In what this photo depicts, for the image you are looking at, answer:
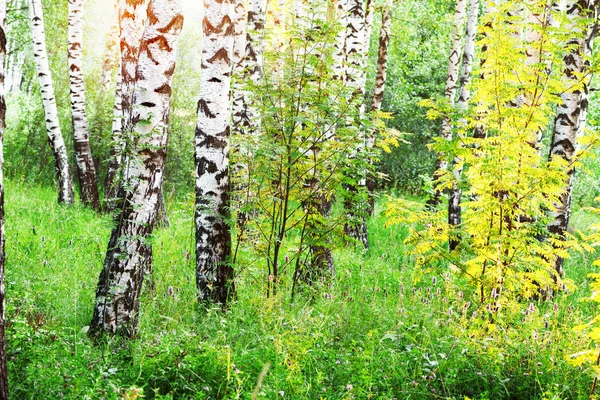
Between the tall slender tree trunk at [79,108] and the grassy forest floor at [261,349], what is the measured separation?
4.78 m

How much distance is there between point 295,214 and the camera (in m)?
6.17

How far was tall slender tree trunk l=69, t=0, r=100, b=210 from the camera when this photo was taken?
11102 mm

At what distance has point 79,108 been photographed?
37.0 ft

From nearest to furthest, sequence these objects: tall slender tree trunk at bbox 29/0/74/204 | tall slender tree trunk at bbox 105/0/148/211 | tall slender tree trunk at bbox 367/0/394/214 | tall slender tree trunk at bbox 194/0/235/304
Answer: tall slender tree trunk at bbox 105/0/148/211
tall slender tree trunk at bbox 194/0/235/304
tall slender tree trunk at bbox 29/0/74/204
tall slender tree trunk at bbox 367/0/394/214

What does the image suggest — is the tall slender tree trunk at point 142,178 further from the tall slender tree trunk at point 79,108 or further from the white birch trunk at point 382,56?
the white birch trunk at point 382,56

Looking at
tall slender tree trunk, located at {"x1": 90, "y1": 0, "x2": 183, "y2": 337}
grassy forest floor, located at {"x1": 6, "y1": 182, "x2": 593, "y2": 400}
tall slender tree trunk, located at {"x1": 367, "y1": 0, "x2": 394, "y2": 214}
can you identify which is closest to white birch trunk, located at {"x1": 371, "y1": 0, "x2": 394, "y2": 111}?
tall slender tree trunk, located at {"x1": 367, "y1": 0, "x2": 394, "y2": 214}

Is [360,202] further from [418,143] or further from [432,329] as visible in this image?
[418,143]

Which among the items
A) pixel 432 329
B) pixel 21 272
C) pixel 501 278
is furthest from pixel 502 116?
pixel 21 272

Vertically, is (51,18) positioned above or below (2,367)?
above

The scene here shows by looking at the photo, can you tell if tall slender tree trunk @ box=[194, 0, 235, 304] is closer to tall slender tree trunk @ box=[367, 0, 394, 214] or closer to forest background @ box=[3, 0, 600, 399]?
forest background @ box=[3, 0, 600, 399]

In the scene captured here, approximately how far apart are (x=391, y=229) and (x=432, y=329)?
7.22 meters

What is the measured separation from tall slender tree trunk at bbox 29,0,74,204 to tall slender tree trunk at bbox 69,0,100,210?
Answer: 344mm

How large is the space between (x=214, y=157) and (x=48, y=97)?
652 centimetres

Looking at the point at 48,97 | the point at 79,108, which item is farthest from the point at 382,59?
the point at 48,97
